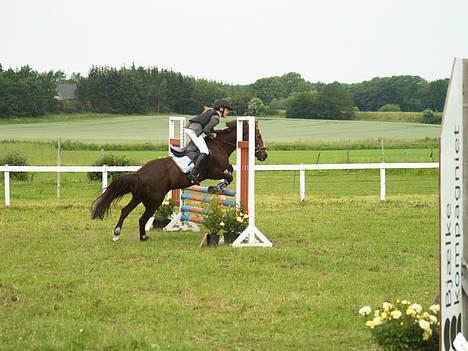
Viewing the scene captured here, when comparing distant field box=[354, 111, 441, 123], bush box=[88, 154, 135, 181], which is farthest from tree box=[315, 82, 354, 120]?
bush box=[88, 154, 135, 181]

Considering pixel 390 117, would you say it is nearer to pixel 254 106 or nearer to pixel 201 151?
pixel 254 106

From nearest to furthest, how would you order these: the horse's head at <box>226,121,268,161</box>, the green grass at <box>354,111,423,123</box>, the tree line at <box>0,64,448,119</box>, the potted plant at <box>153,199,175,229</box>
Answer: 1. the horse's head at <box>226,121,268,161</box>
2. the potted plant at <box>153,199,175,229</box>
3. the tree line at <box>0,64,448,119</box>
4. the green grass at <box>354,111,423,123</box>

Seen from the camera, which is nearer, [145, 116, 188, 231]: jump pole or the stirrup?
the stirrup

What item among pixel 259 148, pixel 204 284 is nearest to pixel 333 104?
pixel 259 148

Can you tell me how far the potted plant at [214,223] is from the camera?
45.0 feet

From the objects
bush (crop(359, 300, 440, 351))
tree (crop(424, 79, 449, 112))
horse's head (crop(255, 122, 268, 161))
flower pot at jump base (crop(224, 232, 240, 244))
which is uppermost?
tree (crop(424, 79, 449, 112))

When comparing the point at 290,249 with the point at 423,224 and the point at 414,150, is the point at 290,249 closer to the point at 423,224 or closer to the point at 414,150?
the point at 423,224

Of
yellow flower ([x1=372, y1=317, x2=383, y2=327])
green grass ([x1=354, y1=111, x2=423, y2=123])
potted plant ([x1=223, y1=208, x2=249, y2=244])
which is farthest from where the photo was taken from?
green grass ([x1=354, y1=111, x2=423, y2=123])

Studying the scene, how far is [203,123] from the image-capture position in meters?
14.2

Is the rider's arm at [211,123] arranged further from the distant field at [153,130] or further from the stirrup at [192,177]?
the distant field at [153,130]

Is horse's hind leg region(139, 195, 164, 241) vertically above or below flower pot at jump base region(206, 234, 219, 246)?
above

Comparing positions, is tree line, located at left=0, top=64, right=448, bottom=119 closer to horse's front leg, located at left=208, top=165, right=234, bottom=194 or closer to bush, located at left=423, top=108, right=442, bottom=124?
bush, located at left=423, top=108, right=442, bottom=124

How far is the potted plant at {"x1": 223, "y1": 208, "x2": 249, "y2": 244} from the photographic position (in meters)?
13.7

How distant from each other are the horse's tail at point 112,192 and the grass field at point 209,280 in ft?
1.82
